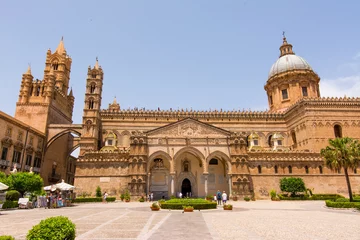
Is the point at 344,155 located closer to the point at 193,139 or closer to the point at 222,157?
the point at 222,157

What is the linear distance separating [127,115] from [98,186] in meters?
17.0

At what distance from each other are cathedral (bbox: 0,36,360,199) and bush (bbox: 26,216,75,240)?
3059 centimetres

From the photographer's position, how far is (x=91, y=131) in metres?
45.4

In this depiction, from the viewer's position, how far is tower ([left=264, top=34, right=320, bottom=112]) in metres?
54.0

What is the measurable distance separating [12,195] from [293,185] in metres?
34.8

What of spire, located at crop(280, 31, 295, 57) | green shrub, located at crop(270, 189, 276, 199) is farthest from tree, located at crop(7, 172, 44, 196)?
spire, located at crop(280, 31, 295, 57)

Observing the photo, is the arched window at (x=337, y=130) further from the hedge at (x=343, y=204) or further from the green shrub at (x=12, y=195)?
the green shrub at (x=12, y=195)

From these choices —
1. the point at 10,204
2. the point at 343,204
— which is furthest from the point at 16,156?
the point at 343,204

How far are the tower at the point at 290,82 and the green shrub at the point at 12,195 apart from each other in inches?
1973

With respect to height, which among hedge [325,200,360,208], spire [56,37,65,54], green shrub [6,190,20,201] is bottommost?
hedge [325,200,360,208]

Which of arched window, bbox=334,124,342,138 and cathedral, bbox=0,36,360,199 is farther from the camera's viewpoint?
arched window, bbox=334,124,342,138

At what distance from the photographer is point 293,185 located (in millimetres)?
35531

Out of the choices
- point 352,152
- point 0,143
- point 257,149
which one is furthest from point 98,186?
point 352,152

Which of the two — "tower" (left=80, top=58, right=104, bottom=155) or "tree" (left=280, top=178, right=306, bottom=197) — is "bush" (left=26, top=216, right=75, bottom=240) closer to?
"tree" (left=280, top=178, right=306, bottom=197)
